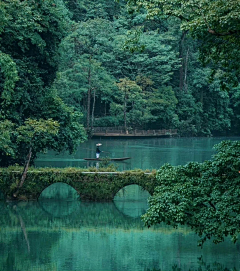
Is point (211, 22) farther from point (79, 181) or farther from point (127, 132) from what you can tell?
point (127, 132)

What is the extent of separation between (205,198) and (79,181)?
10.2m

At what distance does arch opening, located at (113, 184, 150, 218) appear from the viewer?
876 inches

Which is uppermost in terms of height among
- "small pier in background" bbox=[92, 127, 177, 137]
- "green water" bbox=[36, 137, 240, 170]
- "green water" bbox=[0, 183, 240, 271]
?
"small pier in background" bbox=[92, 127, 177, 137]

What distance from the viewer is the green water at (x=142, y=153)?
3534 centimetres

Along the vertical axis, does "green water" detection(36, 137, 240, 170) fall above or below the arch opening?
above

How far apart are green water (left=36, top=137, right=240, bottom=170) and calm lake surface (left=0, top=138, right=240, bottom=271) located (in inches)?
318

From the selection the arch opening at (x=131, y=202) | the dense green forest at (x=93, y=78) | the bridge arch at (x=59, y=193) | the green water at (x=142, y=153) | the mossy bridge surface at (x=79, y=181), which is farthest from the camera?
the green water at (x=142, y=153)

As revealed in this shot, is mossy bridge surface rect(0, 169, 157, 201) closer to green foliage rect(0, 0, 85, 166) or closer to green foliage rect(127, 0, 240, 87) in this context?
green foliage rect(0, 0, 85, 166)

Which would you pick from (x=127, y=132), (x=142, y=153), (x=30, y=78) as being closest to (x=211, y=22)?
(x=30, y=78)

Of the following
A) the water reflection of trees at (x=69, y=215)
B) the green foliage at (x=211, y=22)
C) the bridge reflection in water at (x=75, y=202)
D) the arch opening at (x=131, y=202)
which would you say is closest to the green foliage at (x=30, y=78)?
the bridge reflection in water at (x=75, y=202)

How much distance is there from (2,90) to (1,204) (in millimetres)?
5125

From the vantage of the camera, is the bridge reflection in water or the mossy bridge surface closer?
the bridge reflection in water

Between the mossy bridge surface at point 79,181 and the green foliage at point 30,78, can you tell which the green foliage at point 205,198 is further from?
the green foliage at point 30,78

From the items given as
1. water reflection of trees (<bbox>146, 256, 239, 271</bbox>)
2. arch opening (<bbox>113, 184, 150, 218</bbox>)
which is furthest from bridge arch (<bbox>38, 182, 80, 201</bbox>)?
water reflection of trees (<bbox>146, 256, 239, 271</bbox>)
